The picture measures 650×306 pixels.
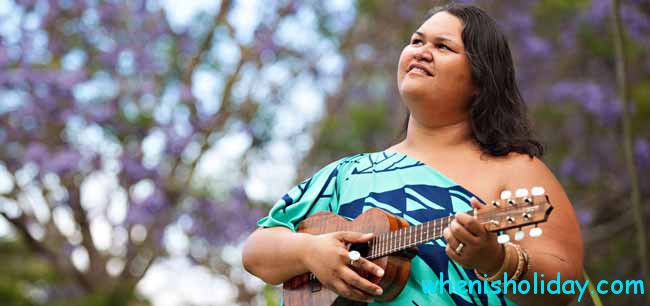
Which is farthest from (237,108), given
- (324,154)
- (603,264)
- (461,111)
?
(461,111)

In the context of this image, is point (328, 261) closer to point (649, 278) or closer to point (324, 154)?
point (649, 278)

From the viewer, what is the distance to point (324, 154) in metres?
10.5

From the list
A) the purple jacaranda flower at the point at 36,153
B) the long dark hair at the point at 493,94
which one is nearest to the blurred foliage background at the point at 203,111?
the purple jacaranda flower at the point at 36,153

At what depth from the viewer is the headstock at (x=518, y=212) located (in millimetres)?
A: 1757

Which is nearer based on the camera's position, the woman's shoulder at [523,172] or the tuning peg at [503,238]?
the tuning peg at [503,238]

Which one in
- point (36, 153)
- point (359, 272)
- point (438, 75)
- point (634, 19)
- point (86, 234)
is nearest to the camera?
point (359, 272)

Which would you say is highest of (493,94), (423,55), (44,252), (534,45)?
(423,55)

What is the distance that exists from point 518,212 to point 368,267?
451 millimetres

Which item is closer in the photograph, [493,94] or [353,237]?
[353,237]

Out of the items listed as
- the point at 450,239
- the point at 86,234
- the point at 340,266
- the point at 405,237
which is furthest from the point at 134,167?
the point at 450,239

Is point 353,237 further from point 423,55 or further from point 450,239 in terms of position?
point 423,55

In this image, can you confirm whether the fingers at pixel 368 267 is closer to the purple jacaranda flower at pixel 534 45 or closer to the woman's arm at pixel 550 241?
the woman's arm at pixel 550 241

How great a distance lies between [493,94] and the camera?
2.34 meters

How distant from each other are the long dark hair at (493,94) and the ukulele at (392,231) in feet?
1.13
